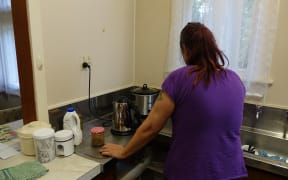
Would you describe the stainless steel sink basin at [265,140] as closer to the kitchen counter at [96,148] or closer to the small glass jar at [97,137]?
the kitchen counter at [96,148]

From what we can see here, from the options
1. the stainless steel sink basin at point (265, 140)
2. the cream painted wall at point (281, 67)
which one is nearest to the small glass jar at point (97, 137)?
the stainless steel sink basin at point (265, 140)

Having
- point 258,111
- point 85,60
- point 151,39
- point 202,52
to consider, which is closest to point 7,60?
point 85,60

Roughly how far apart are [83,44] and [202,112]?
1050mm

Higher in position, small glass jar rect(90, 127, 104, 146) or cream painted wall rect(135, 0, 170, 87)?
cream painted wall rect(135, 0, 170, 87)

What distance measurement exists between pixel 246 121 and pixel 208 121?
0.97 metres

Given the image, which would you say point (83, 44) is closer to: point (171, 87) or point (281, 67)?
point (171, 87)

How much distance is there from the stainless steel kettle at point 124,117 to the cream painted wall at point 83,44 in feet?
1.10

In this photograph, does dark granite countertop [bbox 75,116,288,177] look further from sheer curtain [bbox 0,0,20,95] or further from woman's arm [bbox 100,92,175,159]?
sheer curtain [bbox 0,0,20,95]

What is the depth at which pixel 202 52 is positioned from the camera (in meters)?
1.01

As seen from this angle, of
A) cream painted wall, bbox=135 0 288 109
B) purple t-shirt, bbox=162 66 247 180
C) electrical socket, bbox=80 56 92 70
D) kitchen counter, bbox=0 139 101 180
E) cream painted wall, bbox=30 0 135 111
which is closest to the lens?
purple t-shirt, bbox=162 66 247 180

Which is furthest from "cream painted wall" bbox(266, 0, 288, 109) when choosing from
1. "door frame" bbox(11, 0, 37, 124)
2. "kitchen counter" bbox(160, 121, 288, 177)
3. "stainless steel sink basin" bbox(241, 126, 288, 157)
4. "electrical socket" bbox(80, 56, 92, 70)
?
"door frame" bbox(11, 0, 37, 124)

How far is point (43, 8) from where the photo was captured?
1.37 m

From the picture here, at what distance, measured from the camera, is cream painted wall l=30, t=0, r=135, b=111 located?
1.44 metres

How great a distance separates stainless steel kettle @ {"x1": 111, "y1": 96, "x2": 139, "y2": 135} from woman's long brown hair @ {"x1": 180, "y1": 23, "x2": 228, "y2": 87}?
0.62 metres
